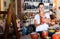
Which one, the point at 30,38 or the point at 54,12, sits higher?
the point at 54,12

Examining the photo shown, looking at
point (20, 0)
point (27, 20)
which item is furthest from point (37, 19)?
point (20, 0)

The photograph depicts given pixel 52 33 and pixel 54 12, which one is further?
pixel 54 12

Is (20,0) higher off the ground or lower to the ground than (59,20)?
higher

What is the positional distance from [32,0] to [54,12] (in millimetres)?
194

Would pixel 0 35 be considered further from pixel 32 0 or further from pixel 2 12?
pixel 32 0

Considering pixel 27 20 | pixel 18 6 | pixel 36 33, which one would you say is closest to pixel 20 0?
pixel 18 6

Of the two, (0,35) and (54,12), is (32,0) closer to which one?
(54,12)

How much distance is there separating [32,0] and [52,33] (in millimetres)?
269

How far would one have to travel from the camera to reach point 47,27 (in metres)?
0.96

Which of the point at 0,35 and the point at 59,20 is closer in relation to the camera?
the point at 0,35

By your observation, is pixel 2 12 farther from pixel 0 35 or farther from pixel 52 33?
pixel 52 33

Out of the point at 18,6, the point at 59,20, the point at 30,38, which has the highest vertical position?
the point at 18,6

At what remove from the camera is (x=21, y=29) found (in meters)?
0.94

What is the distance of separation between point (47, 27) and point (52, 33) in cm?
9
